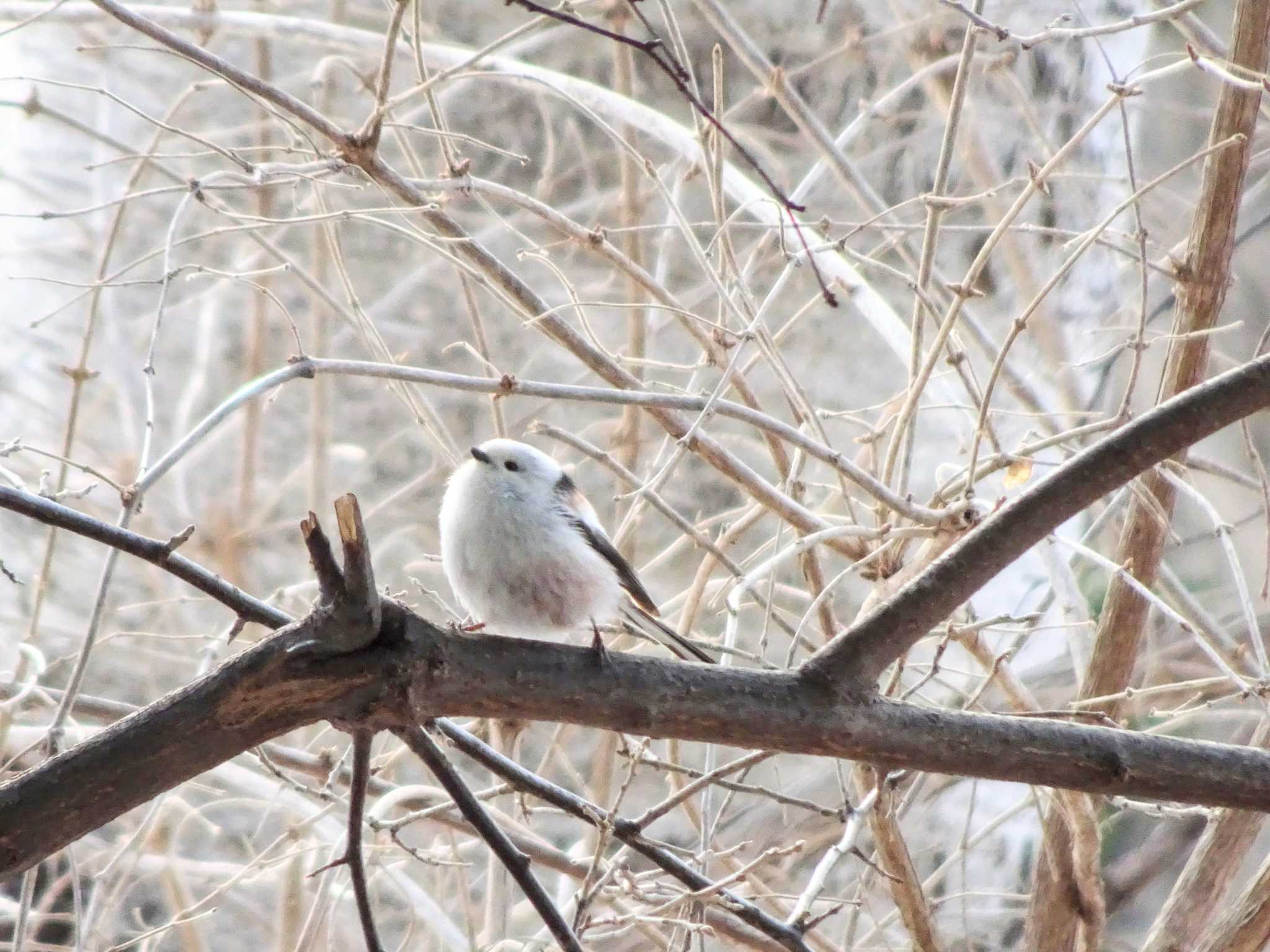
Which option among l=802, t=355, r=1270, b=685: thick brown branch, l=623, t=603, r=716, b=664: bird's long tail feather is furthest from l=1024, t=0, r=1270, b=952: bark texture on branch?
l=802, t=355, r=1270, b=685: thick brown branch

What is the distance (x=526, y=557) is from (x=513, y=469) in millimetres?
163

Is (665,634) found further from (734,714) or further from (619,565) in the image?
(734,714)

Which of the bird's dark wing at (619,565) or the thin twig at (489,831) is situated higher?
the bird's dark wing at (619,565)

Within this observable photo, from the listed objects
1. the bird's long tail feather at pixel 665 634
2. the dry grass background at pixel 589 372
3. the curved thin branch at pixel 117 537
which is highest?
the dry grass background at pixel 589 372

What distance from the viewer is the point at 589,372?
3221mm

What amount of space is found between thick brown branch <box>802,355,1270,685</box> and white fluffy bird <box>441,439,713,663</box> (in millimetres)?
538

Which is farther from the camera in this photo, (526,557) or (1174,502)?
(1174,502)

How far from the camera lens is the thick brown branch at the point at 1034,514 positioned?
3.72 feet

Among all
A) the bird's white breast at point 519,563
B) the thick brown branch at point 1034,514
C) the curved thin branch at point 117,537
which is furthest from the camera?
the bird's white breast at point 519,563

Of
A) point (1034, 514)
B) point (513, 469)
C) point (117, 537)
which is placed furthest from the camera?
point (513, 469)

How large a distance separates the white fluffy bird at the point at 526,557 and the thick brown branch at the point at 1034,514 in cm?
54

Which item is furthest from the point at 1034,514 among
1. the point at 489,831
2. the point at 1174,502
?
the point at 1174,502

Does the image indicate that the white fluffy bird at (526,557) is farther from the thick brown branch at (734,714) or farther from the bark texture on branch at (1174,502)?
the bark texture on branch at (1174,502)

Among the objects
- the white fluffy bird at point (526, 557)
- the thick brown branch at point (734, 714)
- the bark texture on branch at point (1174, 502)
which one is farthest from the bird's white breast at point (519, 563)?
the bark texture on branch at point (1174, 502)
